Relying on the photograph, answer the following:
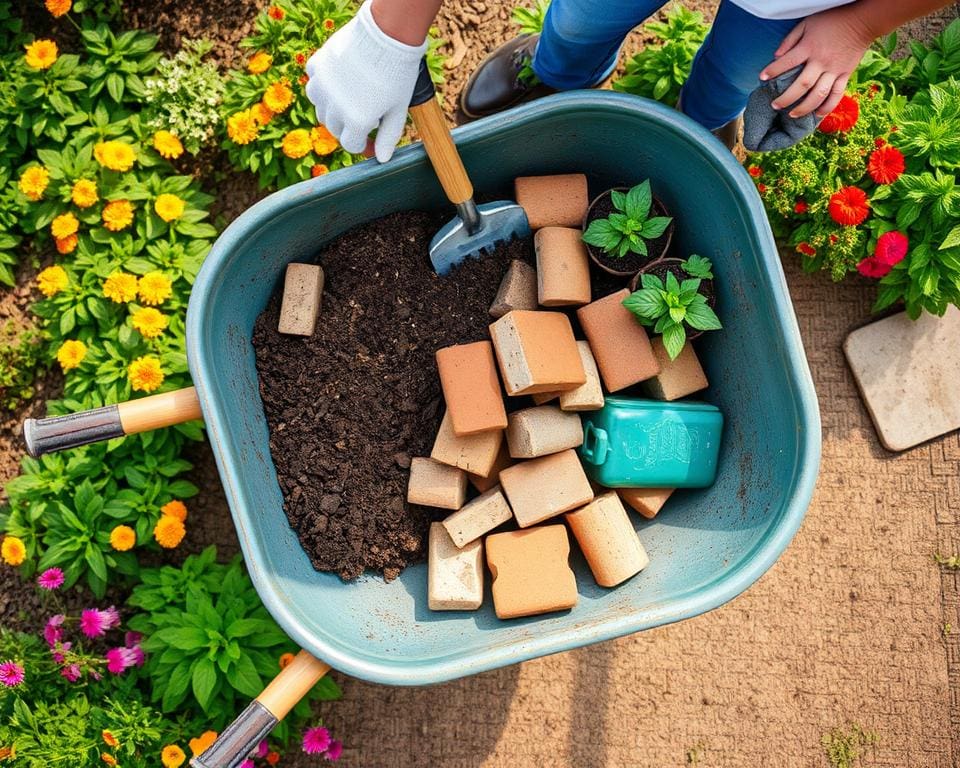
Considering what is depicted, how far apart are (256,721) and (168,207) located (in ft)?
4.12

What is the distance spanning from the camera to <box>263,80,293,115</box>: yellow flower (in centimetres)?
191

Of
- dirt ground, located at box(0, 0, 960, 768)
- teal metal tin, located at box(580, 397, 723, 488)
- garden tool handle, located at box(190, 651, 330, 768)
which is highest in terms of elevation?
teal metal tin, located at box(580, 397, 723, 488)

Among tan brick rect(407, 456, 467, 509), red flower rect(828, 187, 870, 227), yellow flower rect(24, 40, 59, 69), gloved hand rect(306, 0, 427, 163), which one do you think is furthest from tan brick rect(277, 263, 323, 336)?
red flower rect(828, 187, 870, 227)

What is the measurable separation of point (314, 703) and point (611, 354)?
1238 millimetres

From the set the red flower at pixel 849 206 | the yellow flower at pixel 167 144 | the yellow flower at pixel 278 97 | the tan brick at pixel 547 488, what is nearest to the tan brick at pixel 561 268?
the tan brick at pixel 547 488

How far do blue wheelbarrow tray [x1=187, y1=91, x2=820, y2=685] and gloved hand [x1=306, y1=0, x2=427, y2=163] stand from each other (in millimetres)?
68

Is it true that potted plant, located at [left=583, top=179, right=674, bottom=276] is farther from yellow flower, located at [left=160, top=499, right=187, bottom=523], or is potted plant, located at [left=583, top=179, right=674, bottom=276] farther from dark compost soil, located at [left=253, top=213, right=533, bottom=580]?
yellow flower, located at [left=160, top=499, right=187, bottom=523]

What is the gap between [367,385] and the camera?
5.50 feet

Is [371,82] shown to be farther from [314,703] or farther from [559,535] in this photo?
[314,703]

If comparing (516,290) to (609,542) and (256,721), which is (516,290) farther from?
(256,721)

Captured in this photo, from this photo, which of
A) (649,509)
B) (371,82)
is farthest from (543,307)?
(371,82)

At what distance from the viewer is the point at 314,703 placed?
203 centimetres

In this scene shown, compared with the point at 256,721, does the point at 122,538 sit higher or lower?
lower

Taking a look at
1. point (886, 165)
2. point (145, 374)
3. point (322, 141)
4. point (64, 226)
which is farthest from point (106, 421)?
point (886, 165)
